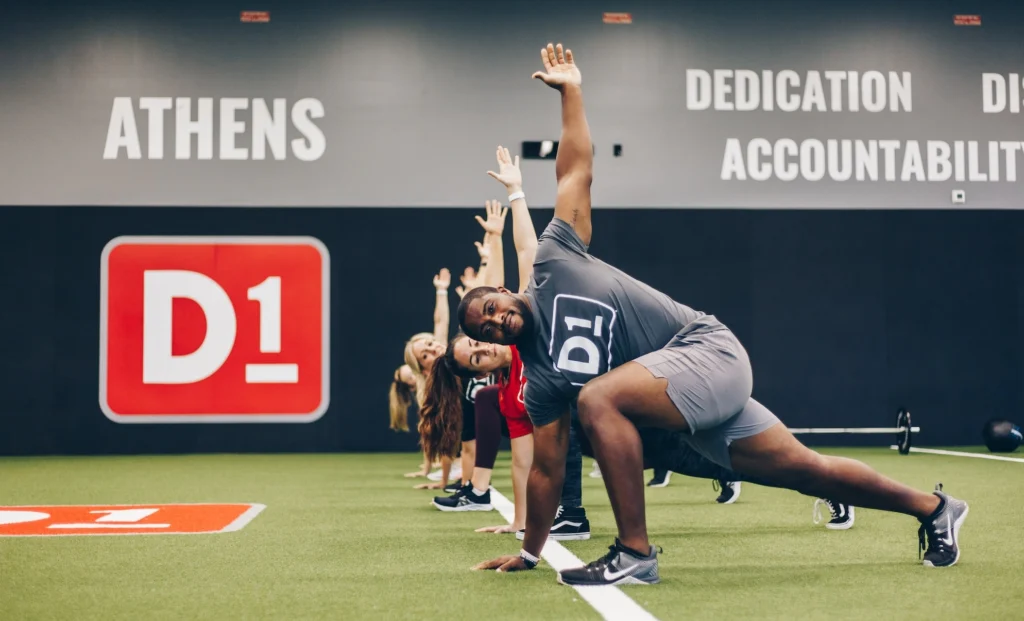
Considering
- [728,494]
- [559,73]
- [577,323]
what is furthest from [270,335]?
[577,323]

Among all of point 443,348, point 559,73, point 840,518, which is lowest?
point 840,518

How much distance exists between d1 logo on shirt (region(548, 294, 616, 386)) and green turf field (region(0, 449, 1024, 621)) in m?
0.70

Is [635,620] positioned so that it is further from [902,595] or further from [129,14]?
[129,14]

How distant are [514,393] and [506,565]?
1.11 m

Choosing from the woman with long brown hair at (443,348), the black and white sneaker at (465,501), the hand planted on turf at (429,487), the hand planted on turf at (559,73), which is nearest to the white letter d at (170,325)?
the woman with long brown hair at (443,348)

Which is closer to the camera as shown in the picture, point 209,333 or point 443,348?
point 443,348

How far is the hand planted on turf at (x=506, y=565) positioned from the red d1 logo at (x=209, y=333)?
8179mm

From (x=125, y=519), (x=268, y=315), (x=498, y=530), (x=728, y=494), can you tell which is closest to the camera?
(x=498, y=530)

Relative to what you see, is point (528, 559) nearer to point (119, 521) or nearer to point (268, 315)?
point (119, 521)

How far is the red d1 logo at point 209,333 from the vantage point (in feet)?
38.1

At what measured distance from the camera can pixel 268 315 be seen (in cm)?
1173

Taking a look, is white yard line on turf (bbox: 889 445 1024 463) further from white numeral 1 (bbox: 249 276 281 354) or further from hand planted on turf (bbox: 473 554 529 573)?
hand planted on turf (bbox: 473 554 529 573)

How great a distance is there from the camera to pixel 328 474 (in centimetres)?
895

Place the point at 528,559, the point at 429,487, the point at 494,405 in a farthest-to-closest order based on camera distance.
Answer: the point at 429,487
the point at 494,405
the point at 528,559
